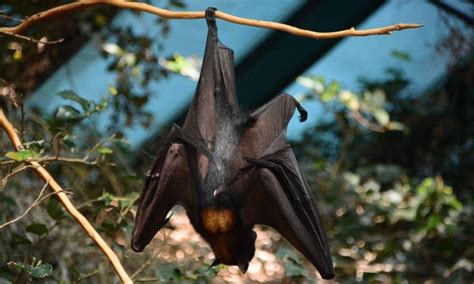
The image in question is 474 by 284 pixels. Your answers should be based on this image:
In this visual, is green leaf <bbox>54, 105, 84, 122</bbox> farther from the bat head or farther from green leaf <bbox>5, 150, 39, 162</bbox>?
green leaf <bbox>5, 150, 39, 162</bbox>

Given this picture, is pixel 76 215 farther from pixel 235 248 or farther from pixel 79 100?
pixel 79 100

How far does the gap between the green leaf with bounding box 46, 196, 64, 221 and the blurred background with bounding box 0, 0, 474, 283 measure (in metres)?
0.31

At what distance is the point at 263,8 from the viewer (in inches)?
278

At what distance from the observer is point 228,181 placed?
361 cm

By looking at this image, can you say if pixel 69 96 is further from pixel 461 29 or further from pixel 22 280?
pixel 461 29

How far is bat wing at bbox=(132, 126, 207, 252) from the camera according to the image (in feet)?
11.7

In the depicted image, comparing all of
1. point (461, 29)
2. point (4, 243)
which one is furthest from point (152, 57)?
point (4, 243)

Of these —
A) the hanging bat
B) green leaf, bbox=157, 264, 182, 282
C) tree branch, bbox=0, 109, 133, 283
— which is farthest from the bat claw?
tree branch, bbox=0, 109, 133, 283

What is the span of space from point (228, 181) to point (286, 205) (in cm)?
23

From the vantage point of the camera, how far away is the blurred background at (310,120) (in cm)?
503

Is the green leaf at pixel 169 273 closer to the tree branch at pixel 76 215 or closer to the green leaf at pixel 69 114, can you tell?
the tree branch at pixel 76 215

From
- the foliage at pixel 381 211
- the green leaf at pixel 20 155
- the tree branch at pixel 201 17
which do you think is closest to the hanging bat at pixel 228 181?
the tree branch at pixel 201 17

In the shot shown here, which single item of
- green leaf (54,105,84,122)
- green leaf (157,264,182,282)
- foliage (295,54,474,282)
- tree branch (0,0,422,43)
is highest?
tree branch (0,0,422,43)

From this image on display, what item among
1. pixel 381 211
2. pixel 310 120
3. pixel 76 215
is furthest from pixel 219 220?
pixel 310 120
